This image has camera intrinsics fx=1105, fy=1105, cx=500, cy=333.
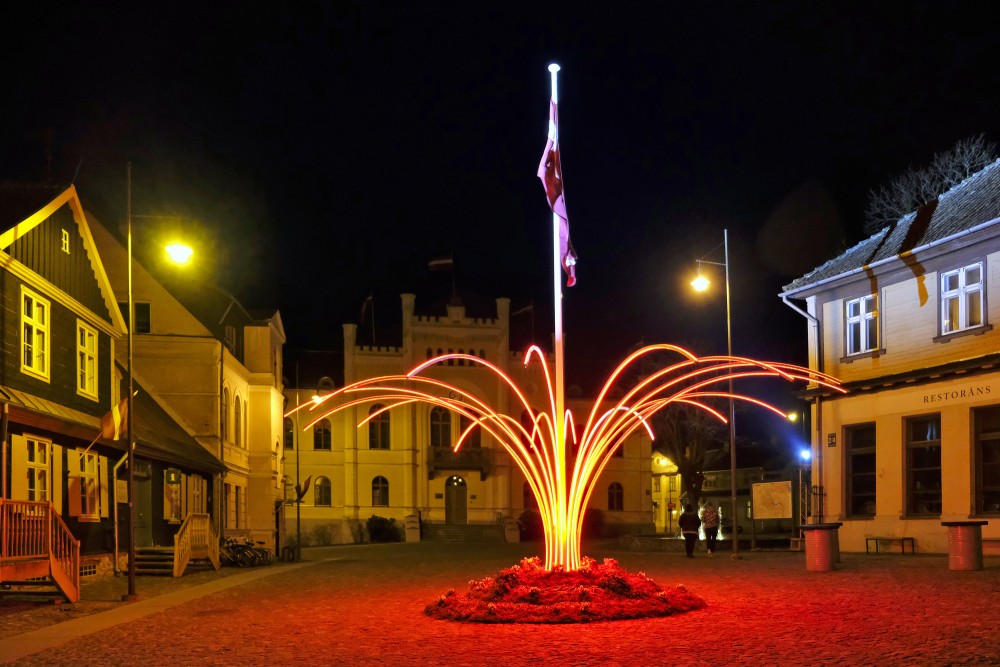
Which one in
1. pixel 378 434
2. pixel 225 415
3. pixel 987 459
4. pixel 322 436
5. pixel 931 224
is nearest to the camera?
pixel 987 459

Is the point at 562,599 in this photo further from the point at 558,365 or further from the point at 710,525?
the point at 710,525

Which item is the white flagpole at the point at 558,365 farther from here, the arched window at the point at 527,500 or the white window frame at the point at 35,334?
the arched window at the point at 527,500

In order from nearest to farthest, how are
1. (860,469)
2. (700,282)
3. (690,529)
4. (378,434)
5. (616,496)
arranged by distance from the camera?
(860,469) → (700,282) → (690,529) → (378,434) → (616,496)

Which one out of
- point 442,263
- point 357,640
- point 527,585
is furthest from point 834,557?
point 442,263

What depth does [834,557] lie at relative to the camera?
2292 centimetres

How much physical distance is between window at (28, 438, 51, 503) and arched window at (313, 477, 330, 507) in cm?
4327

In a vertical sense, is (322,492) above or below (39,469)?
below

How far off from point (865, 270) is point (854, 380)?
9.75 ft

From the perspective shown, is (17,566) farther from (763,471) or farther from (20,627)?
(763,471)

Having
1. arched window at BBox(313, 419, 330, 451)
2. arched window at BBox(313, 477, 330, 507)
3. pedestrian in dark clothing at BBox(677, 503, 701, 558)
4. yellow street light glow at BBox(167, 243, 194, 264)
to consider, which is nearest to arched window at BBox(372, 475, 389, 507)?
arched window at BBox(313, 477, 330, 507)

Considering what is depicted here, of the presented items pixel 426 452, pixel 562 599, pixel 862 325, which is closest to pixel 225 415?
pixel 862 325

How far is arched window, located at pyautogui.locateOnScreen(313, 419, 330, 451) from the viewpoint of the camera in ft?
221

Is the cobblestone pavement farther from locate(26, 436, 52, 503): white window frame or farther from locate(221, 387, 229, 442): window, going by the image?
locate(221, 387, 229, 442): window

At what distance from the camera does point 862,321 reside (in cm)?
2936
